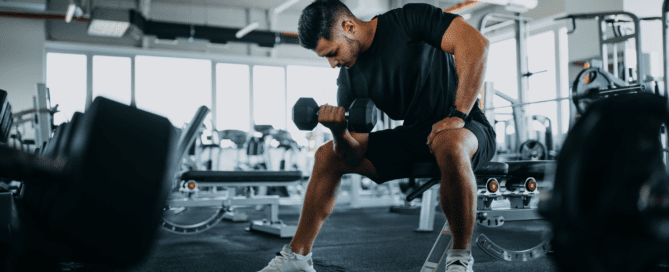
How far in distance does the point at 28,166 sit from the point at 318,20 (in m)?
0.97

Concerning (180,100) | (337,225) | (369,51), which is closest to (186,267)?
(369,51)

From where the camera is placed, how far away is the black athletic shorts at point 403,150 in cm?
146

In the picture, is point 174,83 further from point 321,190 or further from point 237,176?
point 321,190

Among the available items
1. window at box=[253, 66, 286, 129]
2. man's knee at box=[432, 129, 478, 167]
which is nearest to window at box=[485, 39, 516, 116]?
window at box=[253, 66, 286, 129]

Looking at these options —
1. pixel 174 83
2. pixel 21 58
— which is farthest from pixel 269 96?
pixel 21 58

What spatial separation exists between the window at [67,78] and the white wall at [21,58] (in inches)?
12.0

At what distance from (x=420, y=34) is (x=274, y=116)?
8.12 meters

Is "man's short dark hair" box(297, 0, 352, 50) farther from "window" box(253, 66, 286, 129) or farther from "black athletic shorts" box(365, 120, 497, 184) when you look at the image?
"window" box(253, 66, 286, 129)

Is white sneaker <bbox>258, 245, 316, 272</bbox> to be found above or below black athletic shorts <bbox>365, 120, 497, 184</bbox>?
below

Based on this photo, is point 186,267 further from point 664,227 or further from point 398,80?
point 664,227

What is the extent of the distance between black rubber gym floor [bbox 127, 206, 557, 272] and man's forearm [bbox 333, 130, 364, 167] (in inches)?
22.2

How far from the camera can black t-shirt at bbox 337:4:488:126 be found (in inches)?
60.1

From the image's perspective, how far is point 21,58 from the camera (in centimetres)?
769

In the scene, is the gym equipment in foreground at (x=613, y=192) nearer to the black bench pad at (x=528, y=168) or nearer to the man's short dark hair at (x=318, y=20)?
the man's short dark hair at (x=318, y=20)
